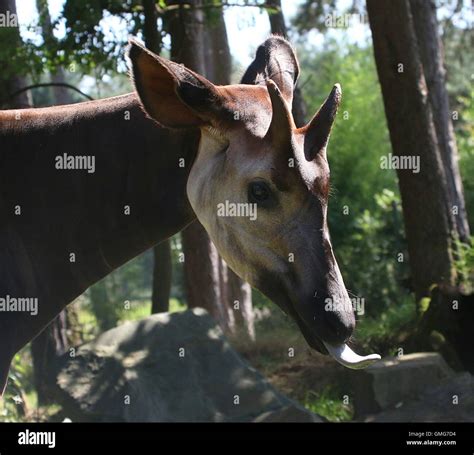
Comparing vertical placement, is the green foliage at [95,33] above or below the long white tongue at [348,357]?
above

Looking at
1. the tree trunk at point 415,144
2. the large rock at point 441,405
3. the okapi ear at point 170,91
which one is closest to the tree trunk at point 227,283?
A: the tree trunk at point 415,144

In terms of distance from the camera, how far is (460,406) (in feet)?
28.7

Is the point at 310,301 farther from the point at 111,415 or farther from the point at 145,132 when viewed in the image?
the point at 111,415

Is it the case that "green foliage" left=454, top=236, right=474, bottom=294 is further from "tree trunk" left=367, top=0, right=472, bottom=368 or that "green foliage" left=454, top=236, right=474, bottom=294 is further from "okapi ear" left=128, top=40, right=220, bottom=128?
"okapi ear" left=128, top=40, right=220, bottom=128

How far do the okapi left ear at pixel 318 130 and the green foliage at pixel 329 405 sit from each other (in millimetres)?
6082

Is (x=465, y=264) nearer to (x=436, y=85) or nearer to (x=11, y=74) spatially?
(x=436, y=85)

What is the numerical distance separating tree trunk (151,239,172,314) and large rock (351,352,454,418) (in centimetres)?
305

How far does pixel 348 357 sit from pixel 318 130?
107cm

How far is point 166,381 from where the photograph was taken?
9164 millimetres

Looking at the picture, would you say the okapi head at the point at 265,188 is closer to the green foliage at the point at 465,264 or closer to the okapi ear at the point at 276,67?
the okapi ear at the point at 276,67

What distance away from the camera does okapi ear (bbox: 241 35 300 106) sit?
4668mm

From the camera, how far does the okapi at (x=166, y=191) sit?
3.92 metres
